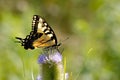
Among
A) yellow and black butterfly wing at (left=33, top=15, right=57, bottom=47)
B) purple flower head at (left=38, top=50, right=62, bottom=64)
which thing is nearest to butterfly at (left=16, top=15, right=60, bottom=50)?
yellow and black butterfly wing at (left=33, top=15, right=57, bottom=47)

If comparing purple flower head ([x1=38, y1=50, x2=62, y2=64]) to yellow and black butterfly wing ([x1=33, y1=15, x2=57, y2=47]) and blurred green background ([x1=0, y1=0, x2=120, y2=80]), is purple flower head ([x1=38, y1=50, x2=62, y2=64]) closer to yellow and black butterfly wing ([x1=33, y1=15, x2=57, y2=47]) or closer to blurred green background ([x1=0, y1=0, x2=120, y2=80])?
yellow and black butterfly wing ([x1=33, y1=15, x2=57, y2=47])

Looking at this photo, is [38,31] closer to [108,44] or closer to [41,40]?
[41,40]

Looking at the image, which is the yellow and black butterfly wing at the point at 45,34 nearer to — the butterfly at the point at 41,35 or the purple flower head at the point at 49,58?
the butterfly at the point at 41,35

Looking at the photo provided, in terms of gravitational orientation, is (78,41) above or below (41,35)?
below

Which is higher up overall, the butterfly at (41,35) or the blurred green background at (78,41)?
the butterfly at (41,35)

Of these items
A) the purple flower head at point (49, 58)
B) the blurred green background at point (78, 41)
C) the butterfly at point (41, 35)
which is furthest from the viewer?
the blurred green background at point (78, 41)

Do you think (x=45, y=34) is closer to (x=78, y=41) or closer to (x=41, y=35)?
(x=41, y=35)

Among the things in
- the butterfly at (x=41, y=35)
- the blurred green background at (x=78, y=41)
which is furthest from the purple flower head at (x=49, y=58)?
the blurred green background at (x=78, y=41)

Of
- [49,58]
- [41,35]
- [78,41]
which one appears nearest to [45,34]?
[41,35]
